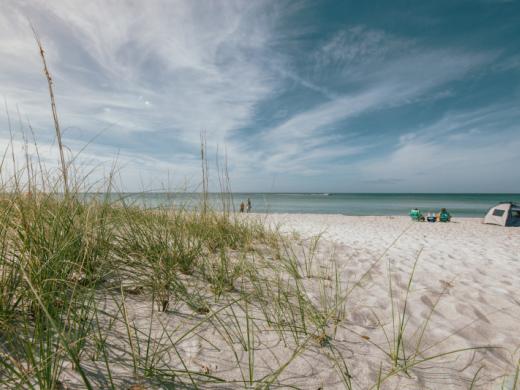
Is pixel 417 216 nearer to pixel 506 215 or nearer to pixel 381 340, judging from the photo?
pixel 506 215

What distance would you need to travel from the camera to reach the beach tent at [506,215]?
1067cm

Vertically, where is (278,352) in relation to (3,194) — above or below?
below

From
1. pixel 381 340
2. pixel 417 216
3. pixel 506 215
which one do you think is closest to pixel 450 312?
pixel 381 340

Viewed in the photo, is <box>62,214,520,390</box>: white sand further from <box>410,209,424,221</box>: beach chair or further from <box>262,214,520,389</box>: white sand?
<box>410,209,424,221</box>: beach chair

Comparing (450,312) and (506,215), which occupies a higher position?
(450,312)

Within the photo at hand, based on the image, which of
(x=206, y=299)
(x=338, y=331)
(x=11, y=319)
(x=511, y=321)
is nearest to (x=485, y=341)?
(x=511, y=321)

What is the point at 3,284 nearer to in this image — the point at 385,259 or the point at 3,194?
the point at 3,194

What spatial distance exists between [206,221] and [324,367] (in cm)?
192

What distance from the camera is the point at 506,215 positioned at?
10.8 metres

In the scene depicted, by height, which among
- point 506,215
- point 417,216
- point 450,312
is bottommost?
point 417,216

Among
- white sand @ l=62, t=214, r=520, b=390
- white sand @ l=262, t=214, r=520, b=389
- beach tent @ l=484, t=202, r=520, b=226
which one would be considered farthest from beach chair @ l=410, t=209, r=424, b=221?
white sand @ l=62, t=214, r=520, b=390

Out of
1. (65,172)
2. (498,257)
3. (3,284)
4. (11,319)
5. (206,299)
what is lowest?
(498,257)

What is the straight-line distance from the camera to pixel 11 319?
0.98 m

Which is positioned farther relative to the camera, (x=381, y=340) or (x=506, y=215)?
(x=506, y=215)
